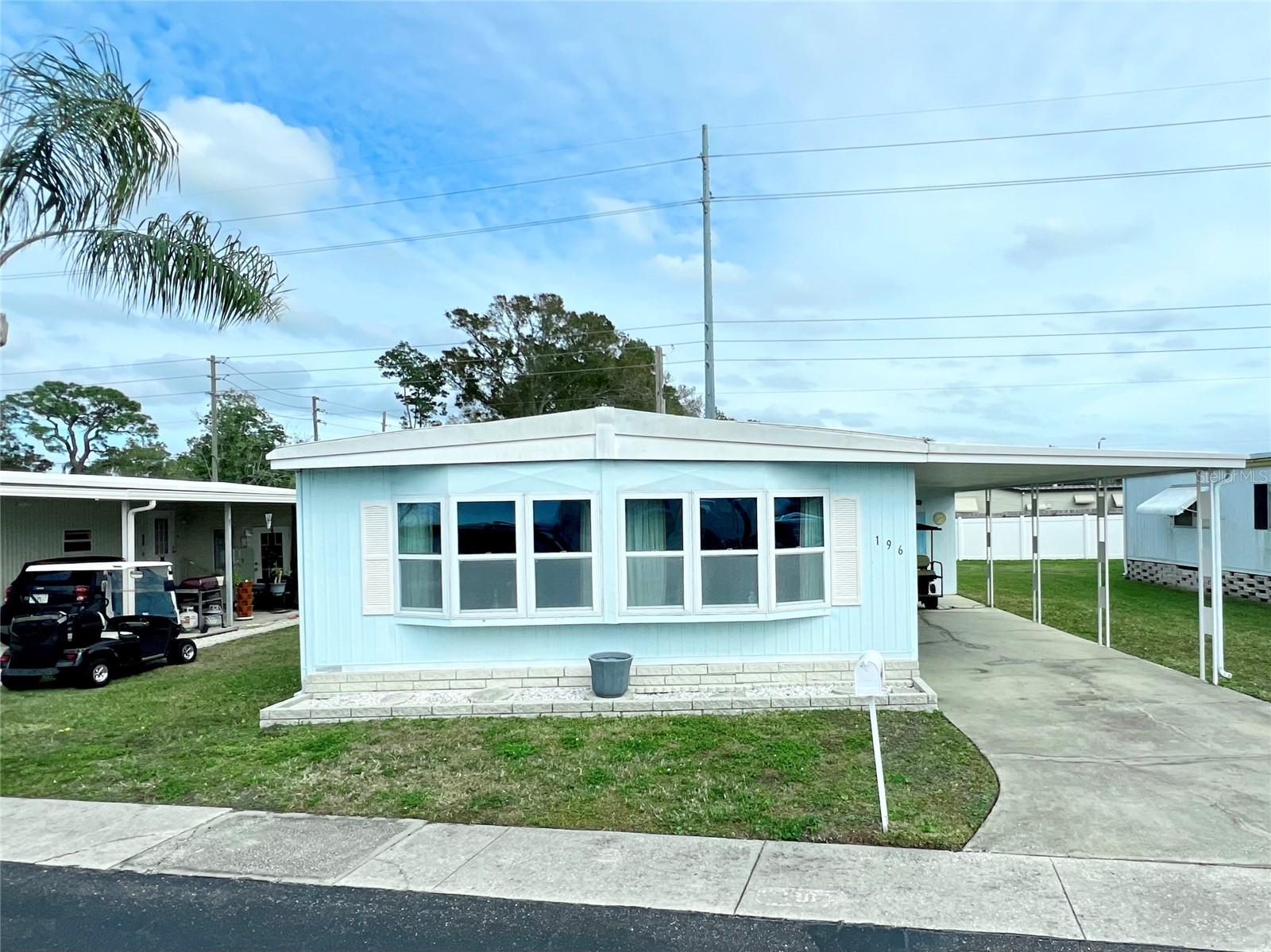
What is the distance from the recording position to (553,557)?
8492 mm

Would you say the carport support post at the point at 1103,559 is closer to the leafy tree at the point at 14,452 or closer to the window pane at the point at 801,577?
the window pane at the point at 801,577

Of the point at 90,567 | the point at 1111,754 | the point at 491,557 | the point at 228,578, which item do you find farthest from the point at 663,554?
the point at 228,578

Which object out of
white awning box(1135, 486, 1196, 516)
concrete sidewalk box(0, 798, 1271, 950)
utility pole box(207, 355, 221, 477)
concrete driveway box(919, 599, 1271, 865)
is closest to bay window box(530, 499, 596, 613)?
concrete sidewalk box(0, 798, 1271, 950)

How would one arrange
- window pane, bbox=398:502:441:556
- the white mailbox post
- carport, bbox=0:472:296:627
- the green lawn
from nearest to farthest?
the white mailbox post < window pane, bbox=398:502:441:556 < the green lawn < carport, bbox=0:472:296:627

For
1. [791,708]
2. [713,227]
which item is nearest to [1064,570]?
[713,227]

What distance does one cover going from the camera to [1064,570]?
24.6 m

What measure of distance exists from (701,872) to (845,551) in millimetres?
4643

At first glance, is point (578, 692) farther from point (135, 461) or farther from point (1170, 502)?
point (135, 461)

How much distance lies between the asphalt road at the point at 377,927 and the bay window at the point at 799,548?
476cm

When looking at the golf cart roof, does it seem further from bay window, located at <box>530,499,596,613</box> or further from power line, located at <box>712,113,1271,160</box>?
power line, located at <box>712,113,1271,160</box>

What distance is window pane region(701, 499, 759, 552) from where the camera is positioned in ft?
27.9

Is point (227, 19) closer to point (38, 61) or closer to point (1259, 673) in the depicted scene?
point (38, 61)

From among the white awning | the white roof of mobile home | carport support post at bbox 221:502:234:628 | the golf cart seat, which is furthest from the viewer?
the white awning

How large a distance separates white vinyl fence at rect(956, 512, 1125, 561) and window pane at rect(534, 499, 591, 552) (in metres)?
24.4
